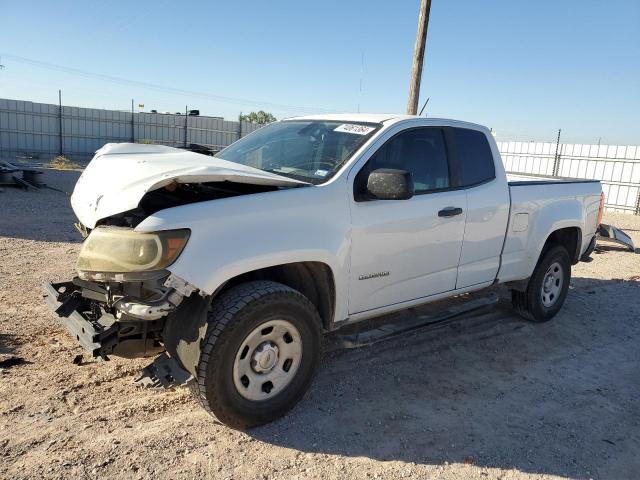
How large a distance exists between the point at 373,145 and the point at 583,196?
3206 millimetres

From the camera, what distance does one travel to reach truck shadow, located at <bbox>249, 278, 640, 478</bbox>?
3365 mm

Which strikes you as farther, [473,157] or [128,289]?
[473,157]

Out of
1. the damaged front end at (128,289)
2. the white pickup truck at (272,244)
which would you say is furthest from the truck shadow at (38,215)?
the damaged front end at (128,289)

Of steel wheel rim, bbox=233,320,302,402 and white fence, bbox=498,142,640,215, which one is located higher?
white fence, bbox=498,142,640,215

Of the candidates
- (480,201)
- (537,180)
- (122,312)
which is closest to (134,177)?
(122,312)

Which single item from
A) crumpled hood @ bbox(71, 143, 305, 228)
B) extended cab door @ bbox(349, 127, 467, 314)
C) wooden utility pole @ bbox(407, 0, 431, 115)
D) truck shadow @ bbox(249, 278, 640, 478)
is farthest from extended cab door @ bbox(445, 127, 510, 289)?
wooden utility pole @ bbox(407, 0, 431, 115)

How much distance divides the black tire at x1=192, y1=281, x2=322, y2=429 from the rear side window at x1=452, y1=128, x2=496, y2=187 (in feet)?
6.59

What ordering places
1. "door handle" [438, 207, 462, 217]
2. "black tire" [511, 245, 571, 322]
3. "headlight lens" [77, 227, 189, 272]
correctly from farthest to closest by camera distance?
"black tire" [511, 245, 571, 322], "door handle" [438, 207, 462, 217], "headlight lens" [77, 227, 189, 272]

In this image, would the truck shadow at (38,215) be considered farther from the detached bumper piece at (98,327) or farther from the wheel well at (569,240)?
the wheel well at (569,240)

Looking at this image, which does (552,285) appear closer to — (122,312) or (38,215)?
(122,312)

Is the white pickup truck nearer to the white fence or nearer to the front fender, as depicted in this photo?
the front fender

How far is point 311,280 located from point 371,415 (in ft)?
3.31

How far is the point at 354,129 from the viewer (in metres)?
4.21

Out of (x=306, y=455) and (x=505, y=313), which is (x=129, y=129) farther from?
(x=306, y=455)
